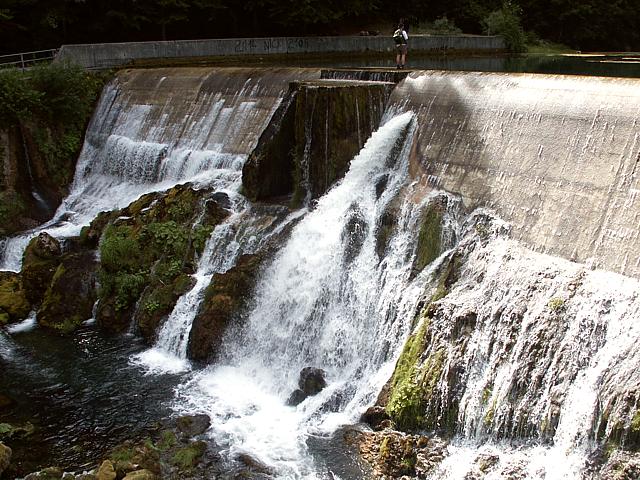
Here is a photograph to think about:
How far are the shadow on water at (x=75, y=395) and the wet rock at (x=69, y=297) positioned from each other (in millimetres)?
359

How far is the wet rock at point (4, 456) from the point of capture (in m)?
9.32

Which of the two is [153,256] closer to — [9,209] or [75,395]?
[75,395]

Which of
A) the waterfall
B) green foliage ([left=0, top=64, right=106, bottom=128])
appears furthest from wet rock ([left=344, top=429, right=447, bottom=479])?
green foliage ([left=0, top=64, right=106, bottom=128])

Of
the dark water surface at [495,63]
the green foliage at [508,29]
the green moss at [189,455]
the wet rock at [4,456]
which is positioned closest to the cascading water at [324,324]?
the green moss at [189,455]

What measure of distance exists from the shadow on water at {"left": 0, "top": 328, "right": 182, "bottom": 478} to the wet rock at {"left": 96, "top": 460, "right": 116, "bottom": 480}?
61 cm

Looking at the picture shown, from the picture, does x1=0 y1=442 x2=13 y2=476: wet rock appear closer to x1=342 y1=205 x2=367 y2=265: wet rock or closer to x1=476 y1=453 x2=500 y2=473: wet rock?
x1=342 y1=205 x2=367 y2=265: wet rock

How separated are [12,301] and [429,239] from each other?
28.8 ft

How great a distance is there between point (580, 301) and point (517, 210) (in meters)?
2.31

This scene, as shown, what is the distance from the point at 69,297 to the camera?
14406 mm

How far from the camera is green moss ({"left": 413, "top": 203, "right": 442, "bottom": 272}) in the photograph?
11531mm

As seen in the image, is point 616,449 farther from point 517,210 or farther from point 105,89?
point 105,89

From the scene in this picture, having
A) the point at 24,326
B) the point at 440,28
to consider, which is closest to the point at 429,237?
the point at 24,326

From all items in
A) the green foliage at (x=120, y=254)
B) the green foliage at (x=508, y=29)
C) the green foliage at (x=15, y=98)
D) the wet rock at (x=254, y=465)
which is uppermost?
the green foliage at (x=508, y=29)

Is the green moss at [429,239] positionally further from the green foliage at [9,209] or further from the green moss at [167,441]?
the green foliage at [9,209]
